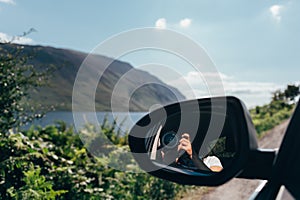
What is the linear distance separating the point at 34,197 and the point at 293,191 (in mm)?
2555

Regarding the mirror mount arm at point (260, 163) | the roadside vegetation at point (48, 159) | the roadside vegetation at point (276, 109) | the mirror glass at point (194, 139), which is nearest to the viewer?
the mirror mount arm at point (260, 163)

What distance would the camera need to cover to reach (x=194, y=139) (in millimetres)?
1168

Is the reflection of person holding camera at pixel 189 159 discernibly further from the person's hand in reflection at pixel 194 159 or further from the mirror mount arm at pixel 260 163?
the mirror mount arm at pixel 260 163

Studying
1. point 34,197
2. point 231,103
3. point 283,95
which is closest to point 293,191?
point 231,103

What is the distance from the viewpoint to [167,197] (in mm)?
5457

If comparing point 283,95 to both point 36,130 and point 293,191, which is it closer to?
point 36,130

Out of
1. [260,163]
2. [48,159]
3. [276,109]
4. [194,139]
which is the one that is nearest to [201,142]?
[194,139]

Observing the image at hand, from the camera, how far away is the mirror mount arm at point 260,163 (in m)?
0.92

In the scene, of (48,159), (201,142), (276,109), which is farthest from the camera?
(276,109)

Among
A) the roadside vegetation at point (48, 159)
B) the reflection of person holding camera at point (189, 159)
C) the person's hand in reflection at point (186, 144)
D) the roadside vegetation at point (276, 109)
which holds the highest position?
the person's hand in reflection at point (186, 144)

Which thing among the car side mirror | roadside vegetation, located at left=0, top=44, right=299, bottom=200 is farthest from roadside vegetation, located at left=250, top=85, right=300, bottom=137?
the car side mirror

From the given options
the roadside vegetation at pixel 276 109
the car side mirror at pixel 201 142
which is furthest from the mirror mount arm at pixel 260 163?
the roadside vegetation at pixel 276 109

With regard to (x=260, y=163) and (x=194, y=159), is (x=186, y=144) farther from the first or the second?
(x=260, y=163)

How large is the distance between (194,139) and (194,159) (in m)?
0.06
